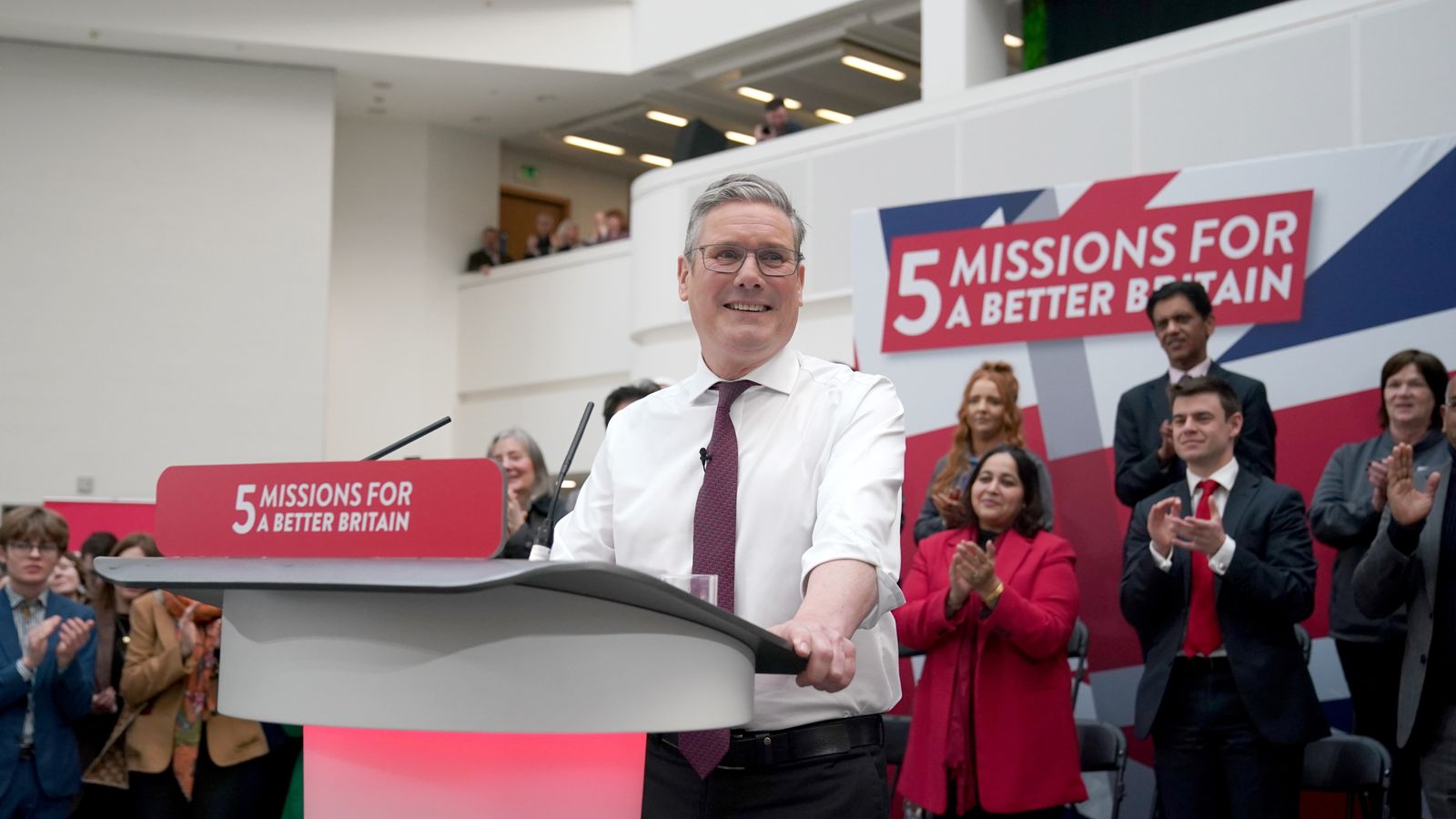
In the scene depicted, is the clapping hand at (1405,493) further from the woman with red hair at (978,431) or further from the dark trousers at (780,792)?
the dark trousers at (780,792)


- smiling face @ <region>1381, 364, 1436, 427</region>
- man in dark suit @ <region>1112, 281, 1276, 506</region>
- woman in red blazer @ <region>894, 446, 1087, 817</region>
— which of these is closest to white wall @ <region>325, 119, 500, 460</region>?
man in dark suit @ <region>1112, 281, 1276, 506</region>

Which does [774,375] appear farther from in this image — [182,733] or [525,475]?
[182,733]

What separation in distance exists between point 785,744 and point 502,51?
1253cm

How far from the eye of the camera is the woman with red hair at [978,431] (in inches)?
214

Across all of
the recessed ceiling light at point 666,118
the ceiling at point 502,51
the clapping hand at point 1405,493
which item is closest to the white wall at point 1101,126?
the ceiling at point 502,51

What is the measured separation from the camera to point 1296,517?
4.32 metres

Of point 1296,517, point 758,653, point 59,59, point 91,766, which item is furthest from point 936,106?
point 758,653

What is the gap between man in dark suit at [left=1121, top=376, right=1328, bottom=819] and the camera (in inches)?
162

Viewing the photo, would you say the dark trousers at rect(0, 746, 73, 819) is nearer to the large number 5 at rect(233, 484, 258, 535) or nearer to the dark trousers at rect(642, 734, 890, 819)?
the dark trousers at rect(642, 734, 890, 819)

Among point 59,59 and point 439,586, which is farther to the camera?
point 59,59

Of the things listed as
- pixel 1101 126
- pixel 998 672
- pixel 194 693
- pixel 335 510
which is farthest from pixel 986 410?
pixel 335 510

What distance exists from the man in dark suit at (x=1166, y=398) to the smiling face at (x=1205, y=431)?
363 mm

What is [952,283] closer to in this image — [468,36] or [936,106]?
[936,106]

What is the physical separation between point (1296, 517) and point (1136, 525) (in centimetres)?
50
